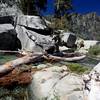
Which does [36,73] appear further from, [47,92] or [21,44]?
[21,44]

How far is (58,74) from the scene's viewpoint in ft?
29.0

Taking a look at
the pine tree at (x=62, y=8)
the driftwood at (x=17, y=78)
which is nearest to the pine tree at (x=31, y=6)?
the pine tree at (x=62, y=8)

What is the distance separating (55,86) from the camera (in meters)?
8.01

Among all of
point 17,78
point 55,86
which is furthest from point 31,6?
point 55,86

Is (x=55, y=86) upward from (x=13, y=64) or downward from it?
downward

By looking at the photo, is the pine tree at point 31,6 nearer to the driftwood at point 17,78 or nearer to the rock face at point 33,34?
the rock face at point 33,34

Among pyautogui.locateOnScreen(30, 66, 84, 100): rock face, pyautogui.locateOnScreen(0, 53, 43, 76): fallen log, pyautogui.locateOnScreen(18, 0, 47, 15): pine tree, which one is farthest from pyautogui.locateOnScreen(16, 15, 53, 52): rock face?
pyautogui.locateOnScreen(18, 0, 47, 15): pine tree

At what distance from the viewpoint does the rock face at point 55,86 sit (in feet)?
24.7

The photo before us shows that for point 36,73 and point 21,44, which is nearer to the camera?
point 36,73

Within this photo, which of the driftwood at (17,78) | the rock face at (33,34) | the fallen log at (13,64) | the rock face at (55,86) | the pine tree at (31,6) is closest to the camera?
the rock face at (55,86)

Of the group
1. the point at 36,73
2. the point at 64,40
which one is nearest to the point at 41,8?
the point at 64,40

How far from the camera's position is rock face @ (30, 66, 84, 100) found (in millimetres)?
7527

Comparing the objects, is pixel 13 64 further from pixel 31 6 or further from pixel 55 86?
pixel 31 6

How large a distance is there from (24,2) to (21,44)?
2093 cm
